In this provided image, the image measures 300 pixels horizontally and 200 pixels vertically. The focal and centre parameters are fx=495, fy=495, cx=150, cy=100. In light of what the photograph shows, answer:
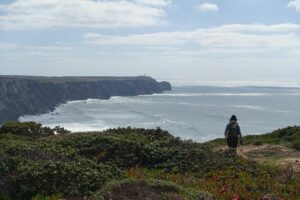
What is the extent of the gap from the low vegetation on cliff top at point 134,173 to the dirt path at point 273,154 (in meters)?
2.02

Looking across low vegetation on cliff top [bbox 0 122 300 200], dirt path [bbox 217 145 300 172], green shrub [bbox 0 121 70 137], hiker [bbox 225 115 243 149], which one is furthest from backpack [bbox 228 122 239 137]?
green shrub [bbox 0 121 70 137]

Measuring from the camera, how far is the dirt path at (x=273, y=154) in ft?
61.4

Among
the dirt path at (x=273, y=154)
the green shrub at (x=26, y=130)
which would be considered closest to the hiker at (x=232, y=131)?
the dirt path at (x=273, y=154)

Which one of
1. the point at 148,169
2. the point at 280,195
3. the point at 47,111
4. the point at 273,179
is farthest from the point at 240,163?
the point at 47,111

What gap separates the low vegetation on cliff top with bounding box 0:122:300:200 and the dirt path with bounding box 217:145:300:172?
6.64 feet

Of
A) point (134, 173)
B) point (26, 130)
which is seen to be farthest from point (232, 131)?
point (26, 130)

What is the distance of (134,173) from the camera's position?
47.9 feet

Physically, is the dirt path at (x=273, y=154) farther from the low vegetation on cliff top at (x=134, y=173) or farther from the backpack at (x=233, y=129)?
the low vegetation on cliff top at (x=134, y=173)

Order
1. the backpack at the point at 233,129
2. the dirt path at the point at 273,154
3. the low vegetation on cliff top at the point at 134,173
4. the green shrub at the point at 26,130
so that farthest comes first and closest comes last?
the green shrub at the point at 26,130
the backpack at the point at 233,129
the dirt path at the point at 273,154
the low vegetation on cliff top at the point at 134,173

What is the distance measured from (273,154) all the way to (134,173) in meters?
8.71

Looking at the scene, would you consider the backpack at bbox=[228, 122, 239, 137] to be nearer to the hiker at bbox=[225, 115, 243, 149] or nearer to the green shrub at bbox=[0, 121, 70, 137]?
the hiker at bbox=[225, 115, 243, 149]

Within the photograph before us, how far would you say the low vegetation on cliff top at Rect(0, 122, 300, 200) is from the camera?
440 inches

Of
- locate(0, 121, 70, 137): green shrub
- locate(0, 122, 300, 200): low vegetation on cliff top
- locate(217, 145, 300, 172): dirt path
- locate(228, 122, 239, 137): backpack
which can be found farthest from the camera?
locate(0, 121, 70, 137): green shrub

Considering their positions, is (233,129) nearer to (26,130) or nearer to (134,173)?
(134,173)
